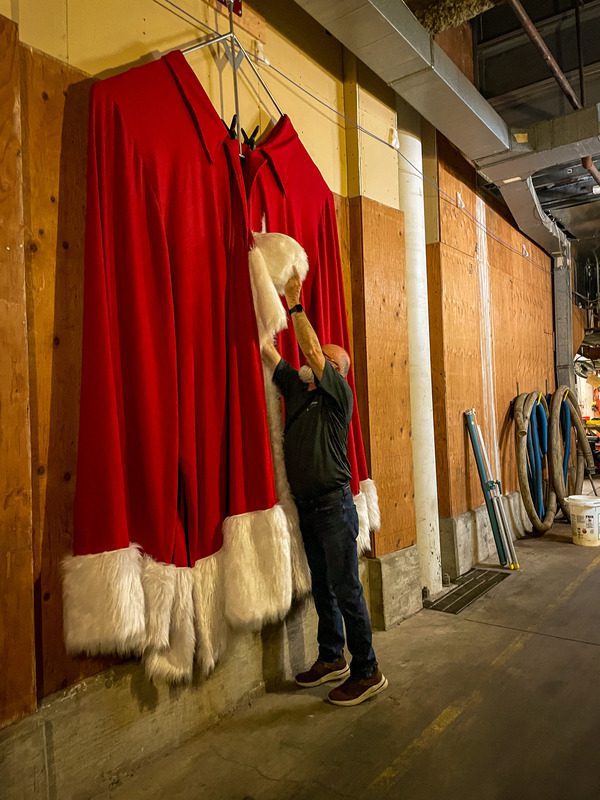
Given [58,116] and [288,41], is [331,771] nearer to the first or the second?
[58,116]

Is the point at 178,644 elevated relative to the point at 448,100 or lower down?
lower down

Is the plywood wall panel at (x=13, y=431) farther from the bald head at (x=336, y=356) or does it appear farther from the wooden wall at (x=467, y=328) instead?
the wooden wall at (x=467, y=328)

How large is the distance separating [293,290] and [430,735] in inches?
73.9

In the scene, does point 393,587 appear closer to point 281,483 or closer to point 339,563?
point 339,563

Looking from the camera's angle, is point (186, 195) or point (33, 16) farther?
point (186, 195)

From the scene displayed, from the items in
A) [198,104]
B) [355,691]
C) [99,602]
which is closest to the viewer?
[99,602]

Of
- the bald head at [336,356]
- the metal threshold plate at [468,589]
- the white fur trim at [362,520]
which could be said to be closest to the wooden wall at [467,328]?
the metal threshold plate at [468,589]

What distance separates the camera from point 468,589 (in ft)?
13.8

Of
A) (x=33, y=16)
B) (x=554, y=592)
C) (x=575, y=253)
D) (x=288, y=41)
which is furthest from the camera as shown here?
(x=575, y=253)

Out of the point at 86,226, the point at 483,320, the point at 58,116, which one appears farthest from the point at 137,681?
the point at 483,320

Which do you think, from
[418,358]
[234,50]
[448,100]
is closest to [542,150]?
[448,100]

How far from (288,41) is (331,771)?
337 centimetres

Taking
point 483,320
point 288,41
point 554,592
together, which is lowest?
point 554,592

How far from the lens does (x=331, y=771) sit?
208 cm
